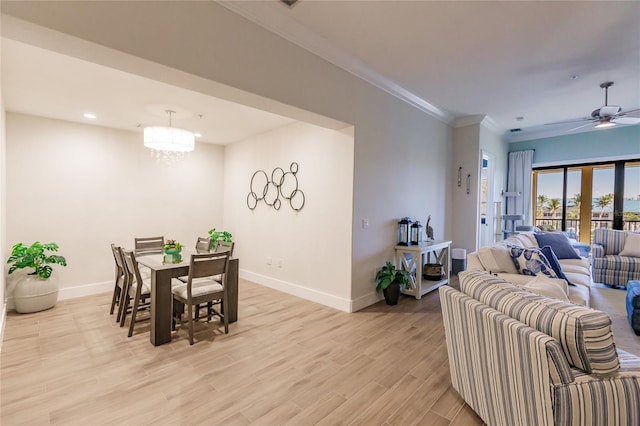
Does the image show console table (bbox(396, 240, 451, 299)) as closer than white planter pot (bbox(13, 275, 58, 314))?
No

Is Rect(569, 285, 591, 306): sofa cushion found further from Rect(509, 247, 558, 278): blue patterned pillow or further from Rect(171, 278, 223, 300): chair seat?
Rect(171, 278, 223, 300): chair seat

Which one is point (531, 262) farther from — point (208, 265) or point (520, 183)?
point (520, 183)

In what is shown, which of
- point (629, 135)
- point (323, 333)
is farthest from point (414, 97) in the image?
point (629, 135)

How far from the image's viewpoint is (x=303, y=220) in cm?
445

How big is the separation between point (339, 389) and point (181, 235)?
4559 millimetres

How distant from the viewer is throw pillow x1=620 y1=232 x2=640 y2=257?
4.73 metres

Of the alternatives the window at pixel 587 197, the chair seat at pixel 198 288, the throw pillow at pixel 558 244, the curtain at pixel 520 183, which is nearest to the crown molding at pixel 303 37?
the chair seat at pixel 198 288

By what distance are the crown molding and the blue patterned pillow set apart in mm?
2715

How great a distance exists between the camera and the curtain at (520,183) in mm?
6949

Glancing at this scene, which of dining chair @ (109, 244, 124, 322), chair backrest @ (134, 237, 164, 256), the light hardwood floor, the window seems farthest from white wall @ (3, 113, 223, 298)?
the window

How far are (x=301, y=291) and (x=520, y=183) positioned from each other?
6109 mm

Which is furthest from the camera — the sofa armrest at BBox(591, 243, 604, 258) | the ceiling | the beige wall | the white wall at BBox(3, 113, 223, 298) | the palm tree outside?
the palm tree outside

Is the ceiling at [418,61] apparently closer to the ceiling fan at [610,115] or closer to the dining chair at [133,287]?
the ceiling fan at [610,115]

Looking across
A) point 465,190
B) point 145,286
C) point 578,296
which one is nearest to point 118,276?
point 145,286
